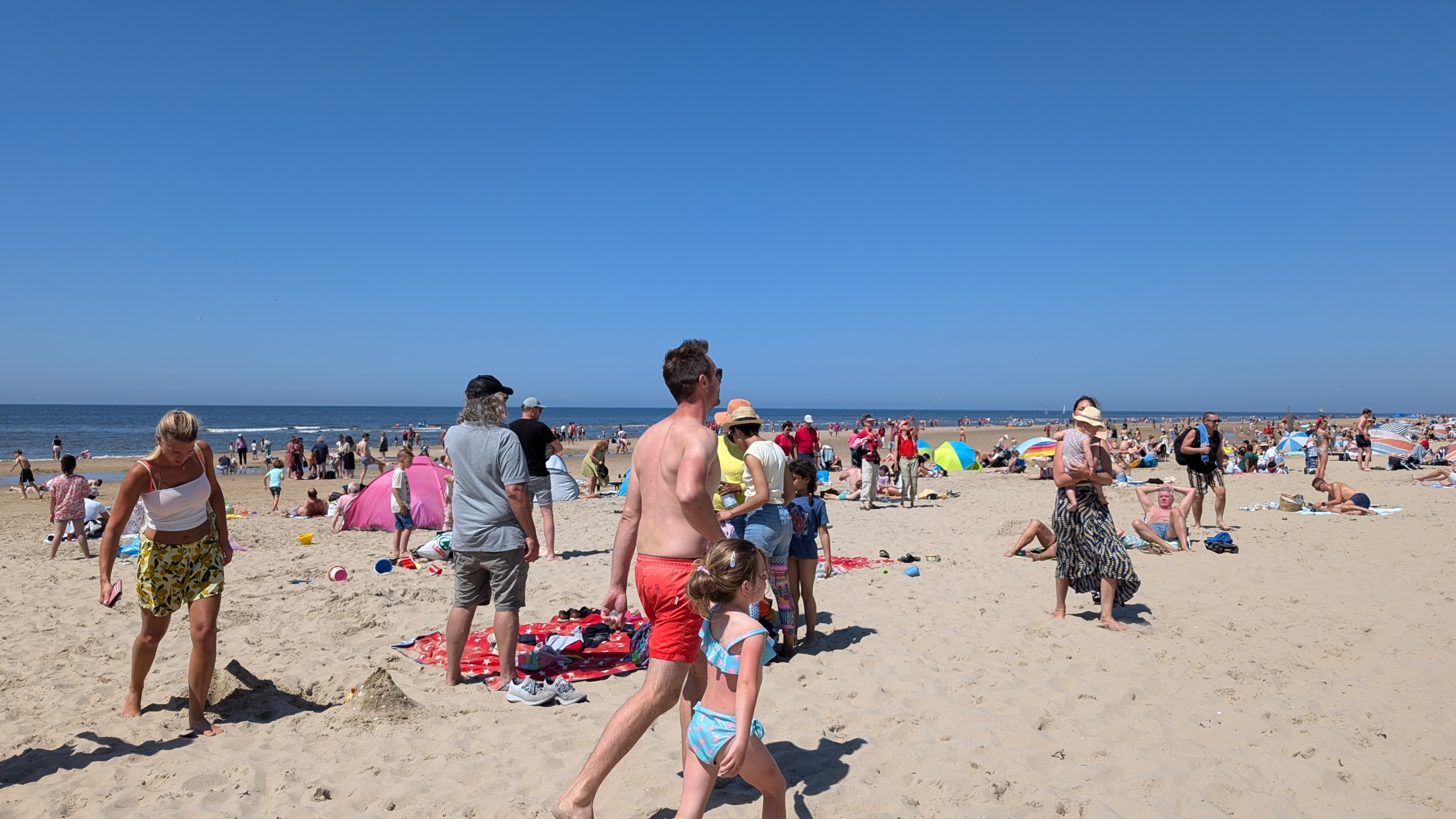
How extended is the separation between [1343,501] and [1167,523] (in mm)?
4948

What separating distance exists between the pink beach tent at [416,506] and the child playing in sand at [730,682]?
9.18m

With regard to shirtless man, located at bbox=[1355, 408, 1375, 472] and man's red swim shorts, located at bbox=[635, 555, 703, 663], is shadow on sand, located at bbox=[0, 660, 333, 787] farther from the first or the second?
shirtless man, located at bbox=[1355, 408, 1375, 472]

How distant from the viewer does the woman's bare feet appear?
5.57m

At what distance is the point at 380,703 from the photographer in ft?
13.1

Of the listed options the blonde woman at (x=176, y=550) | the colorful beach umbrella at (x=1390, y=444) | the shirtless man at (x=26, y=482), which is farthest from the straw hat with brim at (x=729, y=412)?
the colorful beach umbrella at (x=1390, y=444)

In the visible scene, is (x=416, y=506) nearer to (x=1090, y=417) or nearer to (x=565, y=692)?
(x=565, y=692)

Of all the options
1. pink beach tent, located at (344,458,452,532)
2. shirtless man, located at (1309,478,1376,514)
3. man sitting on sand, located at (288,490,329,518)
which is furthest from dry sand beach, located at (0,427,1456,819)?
man sitting on sand, located at (288,490,329,518)

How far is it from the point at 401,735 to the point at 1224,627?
5.41m

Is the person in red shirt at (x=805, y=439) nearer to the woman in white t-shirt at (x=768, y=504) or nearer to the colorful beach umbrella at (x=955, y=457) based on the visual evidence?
the woman in white t-shirt at (x=768, y=504)

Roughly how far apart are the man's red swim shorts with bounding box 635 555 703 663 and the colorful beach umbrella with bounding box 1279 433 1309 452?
27.6 metres

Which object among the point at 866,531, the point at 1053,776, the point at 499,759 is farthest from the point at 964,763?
the point at 866,531

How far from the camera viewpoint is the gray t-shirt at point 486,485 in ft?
14.2

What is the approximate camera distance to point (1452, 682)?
4.59m

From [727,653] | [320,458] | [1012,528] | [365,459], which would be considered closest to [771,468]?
[727,653]
